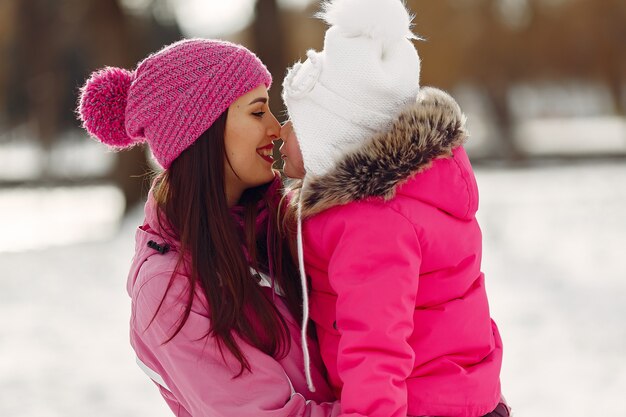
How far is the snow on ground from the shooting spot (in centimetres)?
432

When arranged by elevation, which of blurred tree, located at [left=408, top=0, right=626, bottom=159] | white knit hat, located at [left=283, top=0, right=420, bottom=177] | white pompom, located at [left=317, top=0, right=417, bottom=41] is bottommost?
blurred tree, located at [left=408, top=0, right=626, bottom=159]

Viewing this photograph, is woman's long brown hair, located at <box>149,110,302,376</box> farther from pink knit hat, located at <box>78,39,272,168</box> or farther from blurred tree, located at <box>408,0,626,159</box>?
blurred tree, located at <box>408,0,626,159</box>

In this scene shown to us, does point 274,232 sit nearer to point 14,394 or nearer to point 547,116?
point 14,394

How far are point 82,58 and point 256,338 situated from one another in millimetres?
25691

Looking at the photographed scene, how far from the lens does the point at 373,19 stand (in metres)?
1.83

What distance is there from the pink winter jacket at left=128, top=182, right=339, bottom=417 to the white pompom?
690mm

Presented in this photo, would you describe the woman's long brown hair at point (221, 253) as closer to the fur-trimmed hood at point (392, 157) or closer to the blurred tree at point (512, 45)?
the fur-trimmed hood at point (392, 157)

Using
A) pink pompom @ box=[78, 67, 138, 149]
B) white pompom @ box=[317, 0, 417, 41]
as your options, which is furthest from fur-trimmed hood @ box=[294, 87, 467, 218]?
pink pompom @ box=[78, 67, 138, 149]

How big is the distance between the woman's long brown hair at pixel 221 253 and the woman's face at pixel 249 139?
0.09 feet

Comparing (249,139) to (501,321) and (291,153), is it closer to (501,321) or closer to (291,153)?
(291,153)

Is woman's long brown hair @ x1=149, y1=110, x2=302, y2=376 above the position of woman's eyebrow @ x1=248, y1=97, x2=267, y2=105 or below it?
below

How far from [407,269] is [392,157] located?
0.25 metres

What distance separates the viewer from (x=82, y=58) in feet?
85.3

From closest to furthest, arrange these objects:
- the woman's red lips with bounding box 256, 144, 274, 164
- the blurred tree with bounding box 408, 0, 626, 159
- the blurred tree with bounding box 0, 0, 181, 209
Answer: the woman's red lips with bounding box 256, 144, 274, 164, the blurred tree with bounding box 0, 0, 181, 209, the blurred tree with bounding box 408, 0, 626, 159
